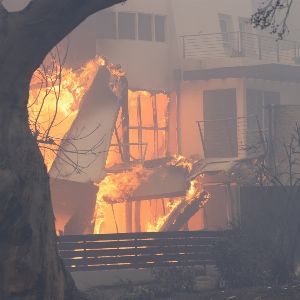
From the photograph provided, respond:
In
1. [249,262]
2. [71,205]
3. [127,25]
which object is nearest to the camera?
[249,262]

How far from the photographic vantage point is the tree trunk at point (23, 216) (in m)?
10.8

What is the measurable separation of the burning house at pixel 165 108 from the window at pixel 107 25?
45mm

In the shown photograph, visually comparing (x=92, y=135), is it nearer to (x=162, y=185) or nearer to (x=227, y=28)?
(x=162, y=185)

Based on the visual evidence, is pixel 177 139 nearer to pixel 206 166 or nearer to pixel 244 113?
pixel 244 113

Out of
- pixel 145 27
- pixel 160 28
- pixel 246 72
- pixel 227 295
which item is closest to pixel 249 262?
pixel 227 295

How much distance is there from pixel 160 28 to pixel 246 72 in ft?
15.0

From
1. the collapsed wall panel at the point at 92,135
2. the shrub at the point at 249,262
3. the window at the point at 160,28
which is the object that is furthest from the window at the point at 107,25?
the shrub at the point at 249,262

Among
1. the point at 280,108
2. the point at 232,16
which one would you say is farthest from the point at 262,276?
the point at 232,16

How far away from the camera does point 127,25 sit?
33.1m

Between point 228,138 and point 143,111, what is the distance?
4.14 meters

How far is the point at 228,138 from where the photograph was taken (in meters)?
33.4

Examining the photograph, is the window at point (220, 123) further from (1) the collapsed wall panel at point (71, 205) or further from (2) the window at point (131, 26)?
(1) the collapsed wall panel at point (71, 205)

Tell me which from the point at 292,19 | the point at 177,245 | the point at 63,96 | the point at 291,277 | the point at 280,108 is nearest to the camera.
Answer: the point at 291,277

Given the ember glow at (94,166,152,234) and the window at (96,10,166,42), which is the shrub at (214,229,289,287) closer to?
the ember glow at (94,166,152,234)
